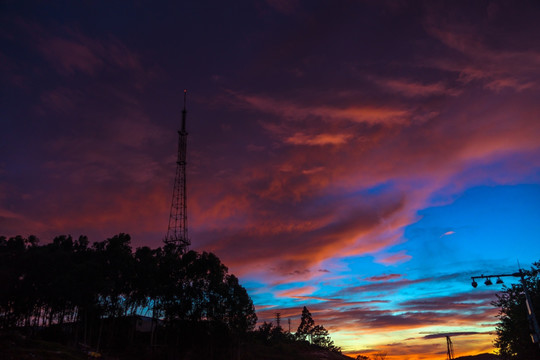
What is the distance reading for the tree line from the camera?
64.5 meters

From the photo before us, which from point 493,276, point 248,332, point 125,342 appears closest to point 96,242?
point 125,342

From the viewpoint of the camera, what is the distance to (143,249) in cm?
7725

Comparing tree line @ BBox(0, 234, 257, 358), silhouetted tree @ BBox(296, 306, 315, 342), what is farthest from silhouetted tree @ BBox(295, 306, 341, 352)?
tree line @ BBox(0, 234, 257, 358)

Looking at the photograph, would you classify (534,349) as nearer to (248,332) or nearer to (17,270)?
(248,332)

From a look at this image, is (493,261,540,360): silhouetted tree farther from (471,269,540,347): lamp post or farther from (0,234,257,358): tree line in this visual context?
(0,234,257,358): tree line

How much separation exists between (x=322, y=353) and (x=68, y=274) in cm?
8593

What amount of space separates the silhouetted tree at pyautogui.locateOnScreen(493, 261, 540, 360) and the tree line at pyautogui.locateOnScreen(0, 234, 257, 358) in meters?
43.8

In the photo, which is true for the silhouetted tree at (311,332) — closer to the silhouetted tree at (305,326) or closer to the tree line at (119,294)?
the silhouetted tree at (305,326)

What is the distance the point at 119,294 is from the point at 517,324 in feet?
205

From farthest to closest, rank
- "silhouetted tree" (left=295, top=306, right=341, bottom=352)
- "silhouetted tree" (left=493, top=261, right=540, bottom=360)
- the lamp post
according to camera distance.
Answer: "silhouetted tree" (left=295, top=306, right=341, bottom=352) → "silhouetted tree" (left=493, top=261, right=540, bottom=360) → the lamp post

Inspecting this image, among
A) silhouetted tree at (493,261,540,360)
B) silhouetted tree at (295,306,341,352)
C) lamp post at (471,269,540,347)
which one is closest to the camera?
lamp post at (471,269,540,347)

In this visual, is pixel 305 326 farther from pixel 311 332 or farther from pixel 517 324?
pixel 517 324

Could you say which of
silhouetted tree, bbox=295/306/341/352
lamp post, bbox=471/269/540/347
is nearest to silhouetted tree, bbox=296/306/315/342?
silhouetted tree, bbox=295/306/341/352

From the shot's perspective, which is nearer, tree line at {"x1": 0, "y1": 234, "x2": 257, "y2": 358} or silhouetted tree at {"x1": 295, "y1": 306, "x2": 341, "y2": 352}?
tree line at {"x1": 0, "y1": 234, "x2": 257, "y2": 358}
